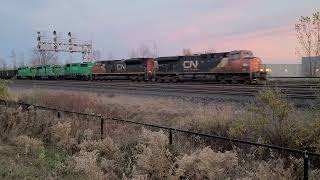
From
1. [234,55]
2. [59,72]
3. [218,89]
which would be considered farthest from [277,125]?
[59,72]

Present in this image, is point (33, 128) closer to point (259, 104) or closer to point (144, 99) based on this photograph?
point (259, 104)

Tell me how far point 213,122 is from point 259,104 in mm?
2685

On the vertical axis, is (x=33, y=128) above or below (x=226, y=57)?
below

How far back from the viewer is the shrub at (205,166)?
895cm

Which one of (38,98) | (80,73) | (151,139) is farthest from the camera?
(80,73)

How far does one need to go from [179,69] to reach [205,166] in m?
39.5

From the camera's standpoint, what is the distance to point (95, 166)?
9664mm

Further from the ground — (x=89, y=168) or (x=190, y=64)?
(x=190, y=64)

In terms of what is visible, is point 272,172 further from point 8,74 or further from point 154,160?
point 8,74

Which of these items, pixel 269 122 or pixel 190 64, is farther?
pixel 190 64

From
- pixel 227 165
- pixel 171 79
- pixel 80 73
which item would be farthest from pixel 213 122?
pixel 80 73

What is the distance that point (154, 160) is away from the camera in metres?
9.64

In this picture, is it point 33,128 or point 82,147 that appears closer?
point 82,147

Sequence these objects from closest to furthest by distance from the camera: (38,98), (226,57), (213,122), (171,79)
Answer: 1. (213,122)
2. (38,98)
3. (226,57)
4. (171,79)
